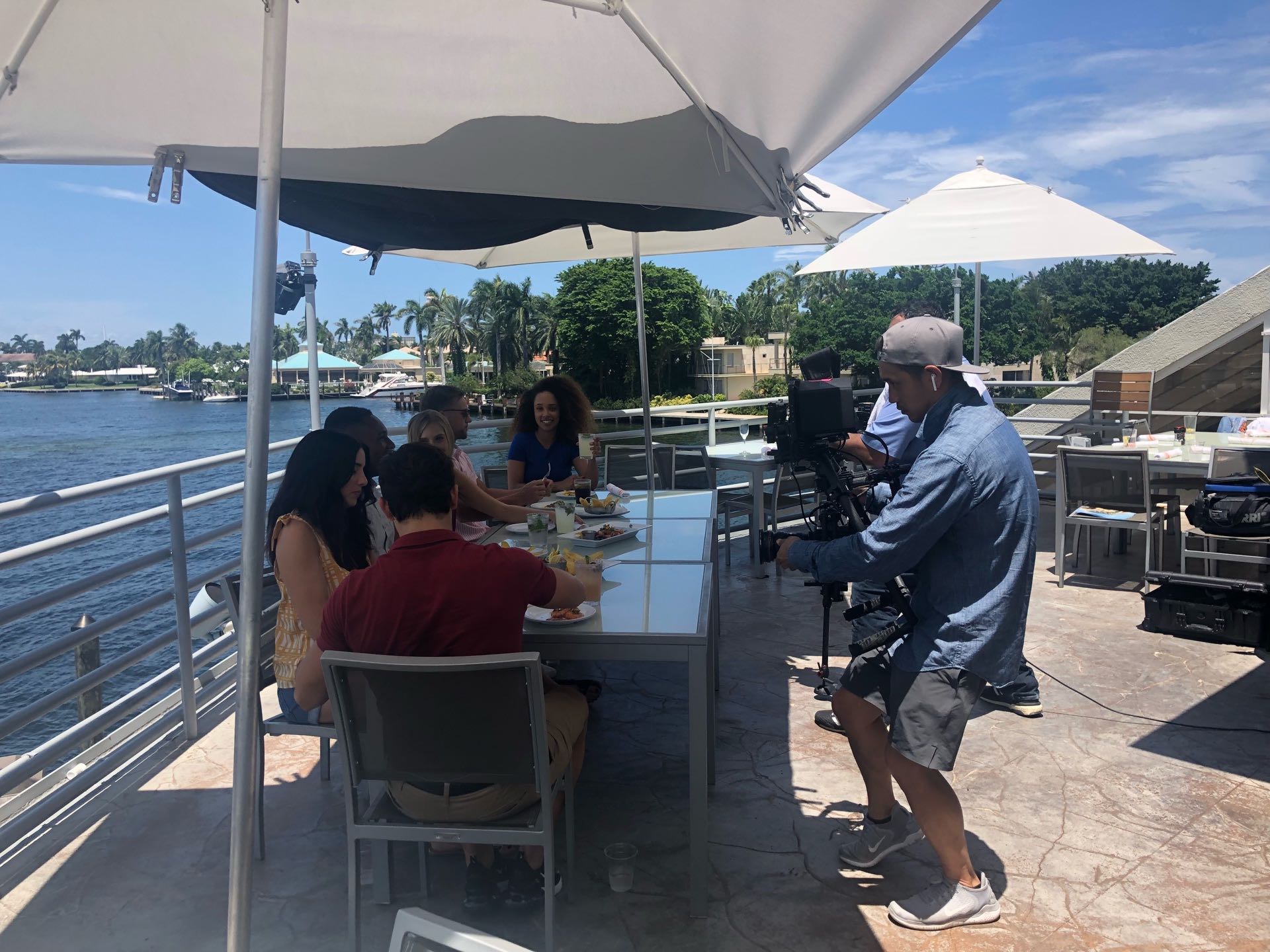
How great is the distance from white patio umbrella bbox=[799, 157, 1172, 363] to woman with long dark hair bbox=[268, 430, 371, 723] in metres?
4.62

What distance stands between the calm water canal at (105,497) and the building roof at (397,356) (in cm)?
1320

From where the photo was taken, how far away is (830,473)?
7.91 ft

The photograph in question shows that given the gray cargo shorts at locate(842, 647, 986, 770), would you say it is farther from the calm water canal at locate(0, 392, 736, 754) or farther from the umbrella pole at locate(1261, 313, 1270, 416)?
the umbrella pole at locate(1261, 313, 1270, 416)

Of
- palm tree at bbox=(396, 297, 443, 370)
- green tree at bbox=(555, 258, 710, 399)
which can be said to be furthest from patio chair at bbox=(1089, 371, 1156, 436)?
palm tree at bbox=(396, 297, 443, 370)

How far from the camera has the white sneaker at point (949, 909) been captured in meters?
2.07

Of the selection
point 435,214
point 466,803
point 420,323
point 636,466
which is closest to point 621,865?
point 466,803

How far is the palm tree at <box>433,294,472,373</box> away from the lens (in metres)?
95.5

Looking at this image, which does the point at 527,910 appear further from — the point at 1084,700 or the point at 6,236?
the point at 6,236

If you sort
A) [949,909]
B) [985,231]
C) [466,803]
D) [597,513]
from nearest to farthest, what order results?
[466,803] < [949,909] < [597,513] < [985,231]

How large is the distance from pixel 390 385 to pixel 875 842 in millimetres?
112516

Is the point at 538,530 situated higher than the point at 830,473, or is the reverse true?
the point at 830,473

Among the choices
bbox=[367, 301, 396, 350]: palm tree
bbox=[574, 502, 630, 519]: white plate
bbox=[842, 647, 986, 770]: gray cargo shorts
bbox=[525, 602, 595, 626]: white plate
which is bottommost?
bbox=[842, 647, 986, 770]: gray cargo shorts

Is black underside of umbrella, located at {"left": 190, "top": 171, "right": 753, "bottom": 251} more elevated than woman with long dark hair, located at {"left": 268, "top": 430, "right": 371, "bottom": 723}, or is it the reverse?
black underside of umbrella, located at {"left": 190, "top": 171, "right": 753, "bottom": 251}

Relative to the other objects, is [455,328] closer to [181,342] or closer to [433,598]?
[181,342]
